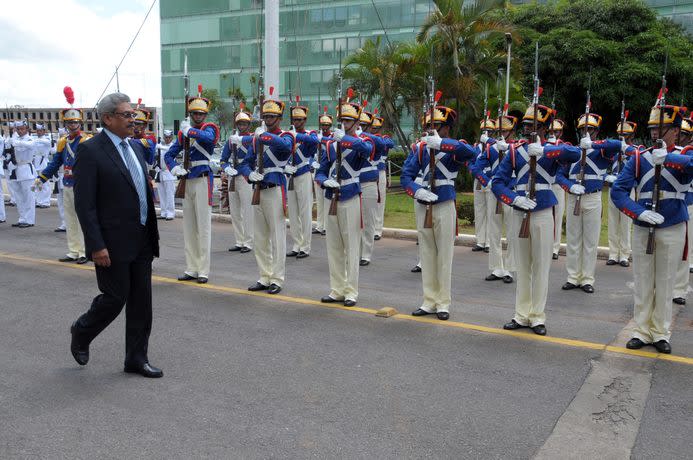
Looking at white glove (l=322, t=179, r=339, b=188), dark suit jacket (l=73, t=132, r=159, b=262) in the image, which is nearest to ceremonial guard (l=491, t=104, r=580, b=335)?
white glove (l=322, t=179, r=339, b=188)

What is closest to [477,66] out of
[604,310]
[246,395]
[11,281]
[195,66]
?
[604,310]

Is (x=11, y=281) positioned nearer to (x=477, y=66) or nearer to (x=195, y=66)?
(x=477, y=66)

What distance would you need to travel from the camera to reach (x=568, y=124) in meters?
27.5

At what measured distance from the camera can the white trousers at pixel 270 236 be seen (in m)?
8.78

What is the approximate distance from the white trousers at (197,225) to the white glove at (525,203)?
439 cm

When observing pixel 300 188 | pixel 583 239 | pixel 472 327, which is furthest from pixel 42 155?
pixel 472 327

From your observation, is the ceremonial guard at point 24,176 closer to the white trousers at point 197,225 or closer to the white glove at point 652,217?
the white trousers at point 197,225

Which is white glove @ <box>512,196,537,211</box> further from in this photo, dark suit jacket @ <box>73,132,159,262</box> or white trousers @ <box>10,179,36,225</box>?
white trousers @ <box>10,179,36,225</box>

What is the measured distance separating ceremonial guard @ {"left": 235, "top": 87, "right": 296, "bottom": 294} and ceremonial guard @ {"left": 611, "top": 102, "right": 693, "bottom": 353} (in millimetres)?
4145

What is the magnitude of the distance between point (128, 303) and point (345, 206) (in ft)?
10.6

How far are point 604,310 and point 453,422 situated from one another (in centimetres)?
406

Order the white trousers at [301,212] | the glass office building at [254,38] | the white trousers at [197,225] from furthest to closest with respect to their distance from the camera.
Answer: the glass office building at [254,38], the white trousers at [301,212], the white trousers at [197,225]

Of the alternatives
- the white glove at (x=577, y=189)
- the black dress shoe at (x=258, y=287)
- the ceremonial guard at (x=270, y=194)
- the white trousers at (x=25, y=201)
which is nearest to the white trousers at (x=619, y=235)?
the white glove at (x=577, y=189)

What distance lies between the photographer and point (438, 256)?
7.47 metres
